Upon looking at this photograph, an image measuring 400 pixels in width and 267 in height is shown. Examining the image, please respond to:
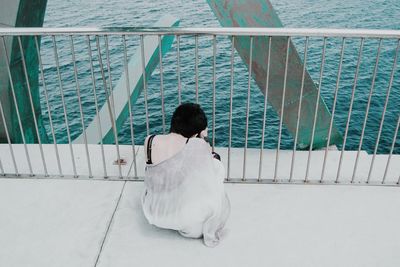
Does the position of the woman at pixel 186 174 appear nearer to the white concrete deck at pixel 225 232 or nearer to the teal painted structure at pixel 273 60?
the white concrete deck at pixel 225 232

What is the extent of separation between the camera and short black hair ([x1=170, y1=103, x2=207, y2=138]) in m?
3.06

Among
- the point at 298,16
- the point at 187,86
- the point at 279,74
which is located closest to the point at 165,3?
the point at 298,16

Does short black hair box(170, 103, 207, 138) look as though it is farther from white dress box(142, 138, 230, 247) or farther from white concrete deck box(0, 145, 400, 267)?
white concrete deck box(0, 145, 400, 267)

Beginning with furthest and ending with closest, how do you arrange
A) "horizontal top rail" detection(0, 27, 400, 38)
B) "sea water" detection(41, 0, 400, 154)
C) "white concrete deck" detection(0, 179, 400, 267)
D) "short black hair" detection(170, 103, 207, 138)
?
"sea water" detection(41, 0, 400, 154) < "horizontal top rail" detection(0, 27, 400, 38) < "white concrete deck" detection(0, 179, 400, 267) < "short black hair" detection(170, 103, 207, 138)

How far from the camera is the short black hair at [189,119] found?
3.06 meters

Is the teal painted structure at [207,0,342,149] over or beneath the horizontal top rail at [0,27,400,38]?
beneath

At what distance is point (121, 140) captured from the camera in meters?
13.8

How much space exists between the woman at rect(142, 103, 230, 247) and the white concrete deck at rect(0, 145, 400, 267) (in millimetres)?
273

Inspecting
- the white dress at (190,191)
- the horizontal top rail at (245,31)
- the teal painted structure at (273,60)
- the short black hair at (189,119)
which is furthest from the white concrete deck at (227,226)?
the horizontal top rail at (245,31)

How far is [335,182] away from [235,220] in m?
1.14

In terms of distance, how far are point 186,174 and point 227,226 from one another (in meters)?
0.67

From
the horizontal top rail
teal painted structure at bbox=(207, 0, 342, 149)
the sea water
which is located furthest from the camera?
the sea water

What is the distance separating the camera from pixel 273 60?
493cm

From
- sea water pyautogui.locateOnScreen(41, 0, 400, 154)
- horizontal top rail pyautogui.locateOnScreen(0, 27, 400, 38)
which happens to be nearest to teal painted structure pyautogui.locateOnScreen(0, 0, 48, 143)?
sea water pyautogui.locateOnScreen(41, 0, 400, 154)
